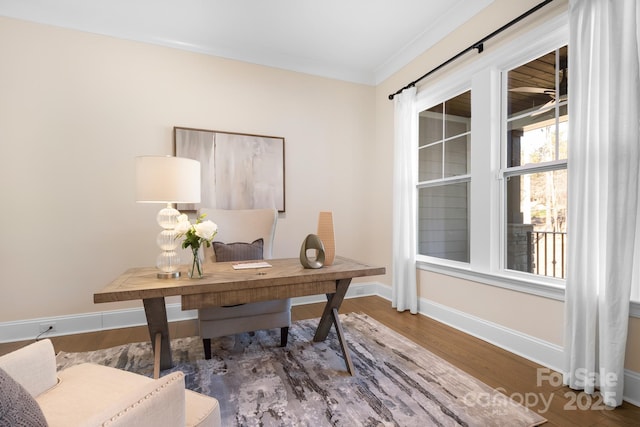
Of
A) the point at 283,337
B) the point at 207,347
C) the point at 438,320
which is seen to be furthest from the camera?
the point at 438,320

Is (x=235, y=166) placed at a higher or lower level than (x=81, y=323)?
higher

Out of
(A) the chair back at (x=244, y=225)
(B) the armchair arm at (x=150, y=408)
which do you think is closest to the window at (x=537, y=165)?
(A) the chair back at (x=244, y=225)

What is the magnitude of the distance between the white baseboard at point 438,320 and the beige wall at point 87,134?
84mm

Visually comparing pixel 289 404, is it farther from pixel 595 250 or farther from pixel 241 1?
pixel 241 1

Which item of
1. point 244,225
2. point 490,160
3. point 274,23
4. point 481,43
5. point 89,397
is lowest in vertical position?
point 89,397

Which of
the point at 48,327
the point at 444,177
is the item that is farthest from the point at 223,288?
the point at 444,177

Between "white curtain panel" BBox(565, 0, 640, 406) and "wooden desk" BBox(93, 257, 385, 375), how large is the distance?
1.21 meters

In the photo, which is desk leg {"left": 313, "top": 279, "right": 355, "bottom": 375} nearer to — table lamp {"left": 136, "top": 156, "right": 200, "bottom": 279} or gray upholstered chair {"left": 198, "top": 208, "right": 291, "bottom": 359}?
gray upholstered chair {"left": 198, "top": 208, "right": 291, "bottom": 359}

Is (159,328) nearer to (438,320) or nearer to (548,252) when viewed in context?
(438,320)

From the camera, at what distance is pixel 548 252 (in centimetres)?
231

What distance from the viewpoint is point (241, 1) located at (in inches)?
101

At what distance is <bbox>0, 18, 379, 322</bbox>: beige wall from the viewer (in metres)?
2.62

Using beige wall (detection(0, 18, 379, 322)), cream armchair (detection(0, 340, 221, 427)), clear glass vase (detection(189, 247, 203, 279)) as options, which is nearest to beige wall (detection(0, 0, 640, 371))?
beige wall (detection(0, 18, 379, 322))

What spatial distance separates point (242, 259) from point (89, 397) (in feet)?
4.90
